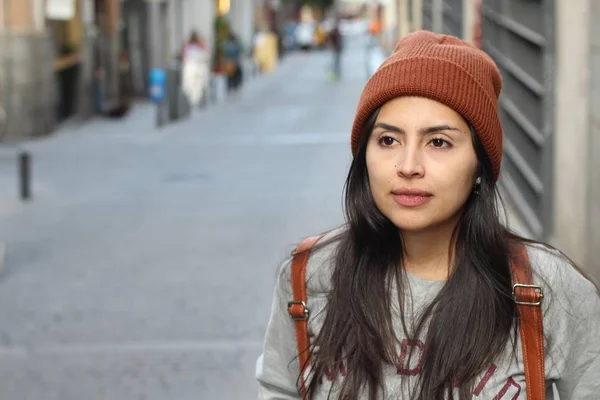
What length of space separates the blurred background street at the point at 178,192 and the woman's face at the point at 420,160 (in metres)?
0.62

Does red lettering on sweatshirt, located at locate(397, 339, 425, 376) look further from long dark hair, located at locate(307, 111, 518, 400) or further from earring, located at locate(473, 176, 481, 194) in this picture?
earring, located at locate(473, 176, 481, 194)

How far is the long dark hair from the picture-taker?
248cm

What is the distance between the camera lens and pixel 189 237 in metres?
12.3

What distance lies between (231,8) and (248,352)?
48277 mm

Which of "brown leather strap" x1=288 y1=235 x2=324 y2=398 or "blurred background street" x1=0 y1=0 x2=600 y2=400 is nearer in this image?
"brown leather strap" x1=288 y1=235 x2=324 y2=398

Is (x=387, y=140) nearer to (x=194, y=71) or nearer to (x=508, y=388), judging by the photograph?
(x=508, y=388)

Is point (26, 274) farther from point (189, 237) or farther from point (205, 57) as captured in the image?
point (205, 57)

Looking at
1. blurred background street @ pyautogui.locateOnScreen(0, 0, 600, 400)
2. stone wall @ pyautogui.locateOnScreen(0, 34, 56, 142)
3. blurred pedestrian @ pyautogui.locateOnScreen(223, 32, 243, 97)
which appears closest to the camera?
blurred background street @ pyautogui.locateOnScreen(0, 0, 600, 400)

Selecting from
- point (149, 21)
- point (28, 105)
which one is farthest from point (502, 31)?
point (149, 21)

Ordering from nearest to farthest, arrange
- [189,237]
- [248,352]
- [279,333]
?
[279,333]
[248,352]
[189,237]

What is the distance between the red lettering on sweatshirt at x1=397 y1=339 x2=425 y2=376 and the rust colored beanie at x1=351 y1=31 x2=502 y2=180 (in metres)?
0.38

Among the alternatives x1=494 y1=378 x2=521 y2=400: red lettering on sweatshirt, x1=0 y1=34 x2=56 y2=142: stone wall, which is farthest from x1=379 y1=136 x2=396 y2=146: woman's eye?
x1=0 y1=34 x2=56 y2=142: stone wall

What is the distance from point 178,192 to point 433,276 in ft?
43.3

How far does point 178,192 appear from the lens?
15688mm
